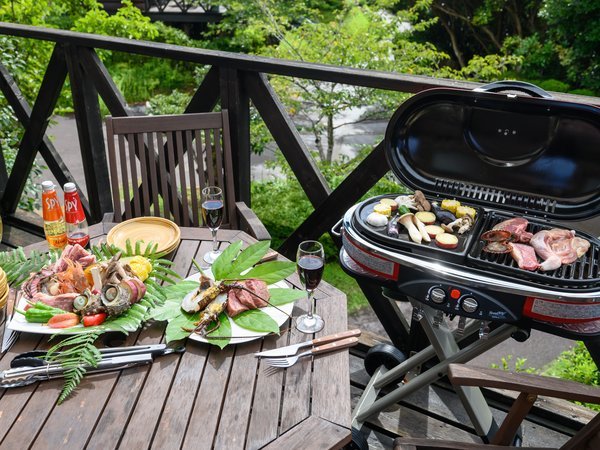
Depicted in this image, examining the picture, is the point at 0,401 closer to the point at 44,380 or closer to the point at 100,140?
the point at 44,380

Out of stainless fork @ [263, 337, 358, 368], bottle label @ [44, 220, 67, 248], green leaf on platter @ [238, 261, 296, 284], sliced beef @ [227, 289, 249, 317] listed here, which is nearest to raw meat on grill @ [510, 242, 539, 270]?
stainless fork @ [263, 337, 358, 368]

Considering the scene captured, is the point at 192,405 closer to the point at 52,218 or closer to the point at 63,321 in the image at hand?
the point at 63,321

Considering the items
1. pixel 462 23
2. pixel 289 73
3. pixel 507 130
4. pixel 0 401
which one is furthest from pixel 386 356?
pixel 462 23

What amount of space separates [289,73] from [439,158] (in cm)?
81

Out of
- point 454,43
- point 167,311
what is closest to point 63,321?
point 167,311

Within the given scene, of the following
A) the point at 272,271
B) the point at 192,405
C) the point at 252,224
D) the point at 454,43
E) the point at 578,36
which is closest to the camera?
the point at 192,405

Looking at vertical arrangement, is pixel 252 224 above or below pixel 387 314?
above

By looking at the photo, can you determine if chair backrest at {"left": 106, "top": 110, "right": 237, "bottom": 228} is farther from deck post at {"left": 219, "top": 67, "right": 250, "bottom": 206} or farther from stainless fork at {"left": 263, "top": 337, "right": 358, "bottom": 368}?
stainless fork at {"left": 263, "top": 337, "right": 358, "bottom": 368}

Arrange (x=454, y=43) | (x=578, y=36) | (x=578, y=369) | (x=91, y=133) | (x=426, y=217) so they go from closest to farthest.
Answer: (x=426, y=217), (x=578, y=369), (x=91, y=133), (x=578, y=36), (x=454, y=43)

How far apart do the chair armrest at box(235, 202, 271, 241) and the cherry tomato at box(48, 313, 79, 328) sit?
69 cm

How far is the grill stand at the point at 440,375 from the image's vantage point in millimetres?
1717

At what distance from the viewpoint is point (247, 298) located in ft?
4.99

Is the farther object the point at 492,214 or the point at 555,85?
the point at 555,85

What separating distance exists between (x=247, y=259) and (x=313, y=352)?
0.39m
